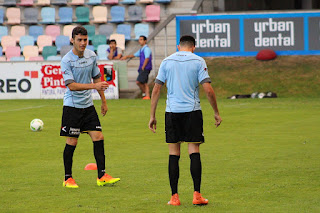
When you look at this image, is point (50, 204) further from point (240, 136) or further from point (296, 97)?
point (296, 97)

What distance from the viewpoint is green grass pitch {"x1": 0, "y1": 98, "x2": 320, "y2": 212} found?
25.1ft

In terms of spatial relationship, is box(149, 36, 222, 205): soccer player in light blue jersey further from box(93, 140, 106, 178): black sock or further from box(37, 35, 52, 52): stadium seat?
box(37, 35, 52, 52): stadium seat

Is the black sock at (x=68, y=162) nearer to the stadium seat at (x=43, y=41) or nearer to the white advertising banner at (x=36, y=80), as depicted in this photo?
the white advertising banner at (x=36, y=80)

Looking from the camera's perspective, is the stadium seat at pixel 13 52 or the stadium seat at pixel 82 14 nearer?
the stadium seat at pixel 13 52

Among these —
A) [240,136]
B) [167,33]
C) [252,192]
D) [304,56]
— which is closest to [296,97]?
[304,56]

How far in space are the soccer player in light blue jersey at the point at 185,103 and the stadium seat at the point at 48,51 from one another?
24293 millimetres

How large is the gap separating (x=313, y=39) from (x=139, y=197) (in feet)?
65.3

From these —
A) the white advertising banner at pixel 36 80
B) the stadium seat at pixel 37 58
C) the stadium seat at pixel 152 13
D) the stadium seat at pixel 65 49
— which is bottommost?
the white advertising banner at pixel 36 80

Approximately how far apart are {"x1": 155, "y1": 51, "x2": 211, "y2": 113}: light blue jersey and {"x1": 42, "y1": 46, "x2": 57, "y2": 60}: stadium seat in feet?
79.9

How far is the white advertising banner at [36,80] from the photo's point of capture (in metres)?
26.2

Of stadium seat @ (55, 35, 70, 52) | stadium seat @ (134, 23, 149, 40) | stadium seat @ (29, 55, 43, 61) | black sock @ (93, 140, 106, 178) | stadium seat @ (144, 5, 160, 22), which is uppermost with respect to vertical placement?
stadium seat @ (144, 5, 160, 22)

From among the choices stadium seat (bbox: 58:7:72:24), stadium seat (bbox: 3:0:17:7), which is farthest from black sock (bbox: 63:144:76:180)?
stadium seat (bbox: 3:0:17:7)

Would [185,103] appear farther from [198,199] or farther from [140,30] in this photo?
[140,30]

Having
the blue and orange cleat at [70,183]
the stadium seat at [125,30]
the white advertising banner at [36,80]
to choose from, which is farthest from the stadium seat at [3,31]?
the blue and orange cleat at [70,183]
